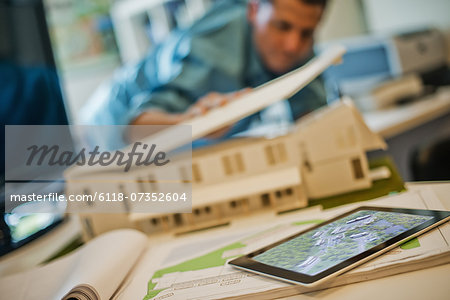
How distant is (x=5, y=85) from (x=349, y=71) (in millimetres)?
1405

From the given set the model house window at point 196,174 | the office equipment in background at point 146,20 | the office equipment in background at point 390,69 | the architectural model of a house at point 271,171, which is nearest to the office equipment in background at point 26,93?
the architectural model of a house at point 271,171

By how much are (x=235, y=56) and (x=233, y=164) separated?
89 cm

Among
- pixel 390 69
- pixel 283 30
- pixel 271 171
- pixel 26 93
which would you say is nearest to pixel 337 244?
pixel 271 171

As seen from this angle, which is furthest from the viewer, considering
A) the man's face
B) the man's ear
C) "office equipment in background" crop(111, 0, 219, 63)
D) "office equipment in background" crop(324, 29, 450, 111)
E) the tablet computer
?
"office equipment in background" crop(111, 0, 219, 63)

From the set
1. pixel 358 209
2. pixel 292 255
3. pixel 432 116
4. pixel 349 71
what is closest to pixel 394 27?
pixel 349 71

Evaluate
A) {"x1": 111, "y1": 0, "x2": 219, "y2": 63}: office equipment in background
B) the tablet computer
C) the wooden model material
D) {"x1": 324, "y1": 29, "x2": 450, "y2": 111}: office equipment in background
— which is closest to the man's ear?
{"x1": 324, "y1": 29, "x2": 450, "y2": 111}: office equipment in background

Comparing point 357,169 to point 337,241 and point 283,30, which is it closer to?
point 337,241

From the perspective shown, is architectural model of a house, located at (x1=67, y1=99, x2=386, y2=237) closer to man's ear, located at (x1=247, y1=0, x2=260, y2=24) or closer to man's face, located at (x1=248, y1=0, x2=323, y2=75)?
man's face, located at (x1=248, y1=0, x2=323, y2=75)

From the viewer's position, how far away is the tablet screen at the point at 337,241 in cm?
51

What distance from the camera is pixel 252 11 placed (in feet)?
5.50

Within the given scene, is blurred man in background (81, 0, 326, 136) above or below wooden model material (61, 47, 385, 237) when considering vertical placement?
above

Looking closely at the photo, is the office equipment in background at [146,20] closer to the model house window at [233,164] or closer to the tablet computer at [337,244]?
the model house window at [233,164]

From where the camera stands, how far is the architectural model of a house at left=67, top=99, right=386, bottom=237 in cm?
82

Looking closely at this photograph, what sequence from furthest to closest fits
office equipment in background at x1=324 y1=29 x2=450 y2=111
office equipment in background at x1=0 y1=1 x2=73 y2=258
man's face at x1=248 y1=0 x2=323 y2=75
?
office equipment in background at x1=324 y1=29 x2=450 y2=111 < man's face at x1=248 y1=0 x2=323 y2=75 < office equipment in background at x1=0 y1=1 x2=73 y2=258
